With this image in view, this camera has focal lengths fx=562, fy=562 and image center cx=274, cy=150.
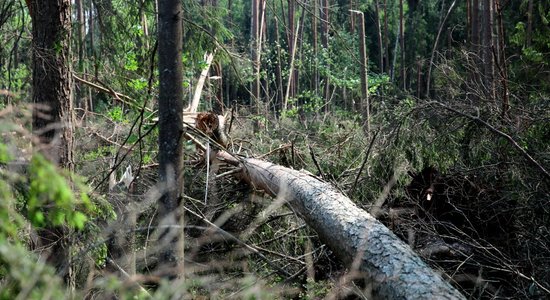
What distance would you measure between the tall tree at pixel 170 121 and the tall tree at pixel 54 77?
45.0 inches

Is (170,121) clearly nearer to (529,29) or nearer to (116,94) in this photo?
(116,94)

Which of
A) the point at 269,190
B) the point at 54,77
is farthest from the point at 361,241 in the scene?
the point at 54,77

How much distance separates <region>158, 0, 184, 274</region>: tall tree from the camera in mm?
4180

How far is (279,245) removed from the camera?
6.21 metres

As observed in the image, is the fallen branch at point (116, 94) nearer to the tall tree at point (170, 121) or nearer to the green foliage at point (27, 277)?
the tall tree at point (170, 121)

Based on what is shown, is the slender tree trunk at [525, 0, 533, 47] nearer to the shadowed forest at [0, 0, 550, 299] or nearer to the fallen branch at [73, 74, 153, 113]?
the shadowed forest at [0, 0, 550, 299]

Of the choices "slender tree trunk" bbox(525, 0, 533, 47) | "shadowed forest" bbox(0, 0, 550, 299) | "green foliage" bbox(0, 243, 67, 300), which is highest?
"slender tree trunk" bbox(525, 0, 533, 47)

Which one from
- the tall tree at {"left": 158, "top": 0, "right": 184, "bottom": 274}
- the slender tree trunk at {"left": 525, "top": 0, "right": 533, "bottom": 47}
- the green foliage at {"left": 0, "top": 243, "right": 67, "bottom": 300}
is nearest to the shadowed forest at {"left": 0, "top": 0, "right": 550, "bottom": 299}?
the tall tree at {"left": 158, "top": 0, "right": 184, "bottom": 274}

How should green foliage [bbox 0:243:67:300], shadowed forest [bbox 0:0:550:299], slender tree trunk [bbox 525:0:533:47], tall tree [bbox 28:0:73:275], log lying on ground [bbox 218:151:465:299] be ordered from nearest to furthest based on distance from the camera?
green foliage [bbox 0:243:67:300]
log lying on ground [bbox 218:151:465:299]
shadowed forest [bbox 0:0:550:299]
tall tree [bbox 28:0:73:275]
slender tree trunk [bbox 525:0:533:47]

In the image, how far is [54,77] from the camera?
498 centimetres

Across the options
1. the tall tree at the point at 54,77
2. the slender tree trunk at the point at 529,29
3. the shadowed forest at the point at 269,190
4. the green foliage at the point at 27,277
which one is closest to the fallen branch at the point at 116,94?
the shadowed forest at the point at 269,190

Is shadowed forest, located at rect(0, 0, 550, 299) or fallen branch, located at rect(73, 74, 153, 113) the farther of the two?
fallen branch, located at rect(73, 74, 153, 113)

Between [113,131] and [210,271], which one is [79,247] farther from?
[113,131]

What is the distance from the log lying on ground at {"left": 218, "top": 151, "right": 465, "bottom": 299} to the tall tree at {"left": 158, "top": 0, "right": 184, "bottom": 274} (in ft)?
3.94
